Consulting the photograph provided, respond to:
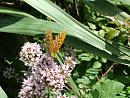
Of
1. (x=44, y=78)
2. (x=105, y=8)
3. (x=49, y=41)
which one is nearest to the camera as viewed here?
(x=49, y=41)

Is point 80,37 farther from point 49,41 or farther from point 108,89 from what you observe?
point 49,41

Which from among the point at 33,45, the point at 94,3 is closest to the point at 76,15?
the point at 94,3

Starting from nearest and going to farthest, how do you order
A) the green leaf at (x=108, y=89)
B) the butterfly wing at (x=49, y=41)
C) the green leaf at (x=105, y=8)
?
the butterfly wing at (x=49, y=41) → the green leaf at (x=108, y=89) → the green leaf at (x=105, y=8)

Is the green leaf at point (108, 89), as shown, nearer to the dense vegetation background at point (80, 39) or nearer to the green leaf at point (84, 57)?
the dense vegetation background at point (80, 39)

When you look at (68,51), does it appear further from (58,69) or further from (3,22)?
(58,69)

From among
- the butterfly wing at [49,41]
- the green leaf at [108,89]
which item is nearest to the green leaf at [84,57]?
the green leaf at [108,89]

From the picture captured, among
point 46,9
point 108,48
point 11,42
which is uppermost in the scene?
point 46,9

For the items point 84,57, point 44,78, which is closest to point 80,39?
point 44,78

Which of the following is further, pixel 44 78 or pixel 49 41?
pixel 44 78
